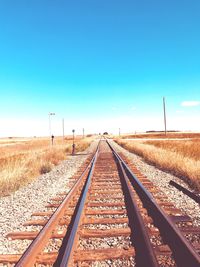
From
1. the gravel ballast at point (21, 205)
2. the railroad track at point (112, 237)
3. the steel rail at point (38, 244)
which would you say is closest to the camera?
the steel rail at point (38, 244)

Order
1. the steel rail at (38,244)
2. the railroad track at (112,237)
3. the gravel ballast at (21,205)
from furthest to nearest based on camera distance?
the gravel ballast at (21,205)
the railroad track at (112,237)
the steel rail at (38,244)

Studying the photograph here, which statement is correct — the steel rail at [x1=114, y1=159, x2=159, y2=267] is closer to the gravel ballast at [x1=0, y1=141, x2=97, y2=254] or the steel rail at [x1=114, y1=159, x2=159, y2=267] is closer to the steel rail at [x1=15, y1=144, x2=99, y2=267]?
the steel rail at [x1=15, y1=144, x2=99, y2=267]

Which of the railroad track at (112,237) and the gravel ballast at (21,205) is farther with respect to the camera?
the gravel ballast at (21,205)

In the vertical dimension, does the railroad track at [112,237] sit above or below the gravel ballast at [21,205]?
above

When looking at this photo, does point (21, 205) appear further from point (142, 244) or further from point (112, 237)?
point (142, 244)

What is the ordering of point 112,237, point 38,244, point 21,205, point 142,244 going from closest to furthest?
point 38,244 → point 142,244 → point 112,237 → point 21,205

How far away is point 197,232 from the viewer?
4.43 meters

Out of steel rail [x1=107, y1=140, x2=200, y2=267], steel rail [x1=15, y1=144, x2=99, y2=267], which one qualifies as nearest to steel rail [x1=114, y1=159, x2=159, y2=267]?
steel rail [x1=107, y1=140, x2=200, y2=267]

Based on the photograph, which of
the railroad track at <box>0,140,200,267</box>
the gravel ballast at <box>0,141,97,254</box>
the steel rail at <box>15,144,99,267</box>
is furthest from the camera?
the gravel ballast at <box>0,141,97,254</box>

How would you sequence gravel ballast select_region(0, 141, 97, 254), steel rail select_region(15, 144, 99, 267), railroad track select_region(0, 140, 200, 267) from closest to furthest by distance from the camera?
steel rail select_region(15, 144, 99, 267) < railroad track select_region(0, 140, 200, 267) < gravel ballast select_region(0, 141, 97, 254)

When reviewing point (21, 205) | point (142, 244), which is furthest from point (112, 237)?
point (21, 205)

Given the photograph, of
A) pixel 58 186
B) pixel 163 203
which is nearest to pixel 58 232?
pixel 163 203

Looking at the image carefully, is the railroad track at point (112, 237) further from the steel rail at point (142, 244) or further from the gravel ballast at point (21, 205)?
the gravel ballast at point (21, 205)

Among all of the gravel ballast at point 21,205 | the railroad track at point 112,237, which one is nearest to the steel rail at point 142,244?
the railroad track at point 112,237
